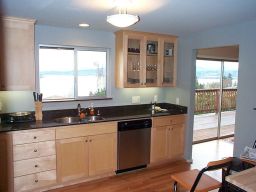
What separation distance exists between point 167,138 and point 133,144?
0.71m

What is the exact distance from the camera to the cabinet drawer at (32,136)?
2756 millimetres

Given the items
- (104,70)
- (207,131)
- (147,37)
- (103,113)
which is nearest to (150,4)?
(147,37)

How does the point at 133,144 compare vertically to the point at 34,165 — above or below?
above

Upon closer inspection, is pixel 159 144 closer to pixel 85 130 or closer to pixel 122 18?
pixel 85 130

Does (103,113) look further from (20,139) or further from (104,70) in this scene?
(20,139)

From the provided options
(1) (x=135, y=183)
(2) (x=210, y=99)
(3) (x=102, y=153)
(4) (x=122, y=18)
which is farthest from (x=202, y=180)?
(2) (x=210, y=99)

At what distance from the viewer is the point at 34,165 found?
2.90 meters

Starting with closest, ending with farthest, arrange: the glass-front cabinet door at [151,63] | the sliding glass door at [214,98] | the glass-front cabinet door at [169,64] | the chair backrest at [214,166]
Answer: the chair backrest at [214,166] < the glass-front cabinet door at [151,63] < the glass-front cabinet door at [169,64] < the sliding glass door at [214,98]

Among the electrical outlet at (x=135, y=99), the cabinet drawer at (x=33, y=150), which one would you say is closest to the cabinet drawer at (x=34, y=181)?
the cabinet drawer at (x=33, y=150)

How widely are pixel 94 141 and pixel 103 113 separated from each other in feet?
2.29

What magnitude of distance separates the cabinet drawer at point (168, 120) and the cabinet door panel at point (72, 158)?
1235mm

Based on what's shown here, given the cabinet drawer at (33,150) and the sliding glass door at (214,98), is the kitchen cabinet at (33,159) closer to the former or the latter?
the cabinet drawer at (33,150)

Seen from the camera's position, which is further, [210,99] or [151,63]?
[210,99]

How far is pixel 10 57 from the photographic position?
112 inches
